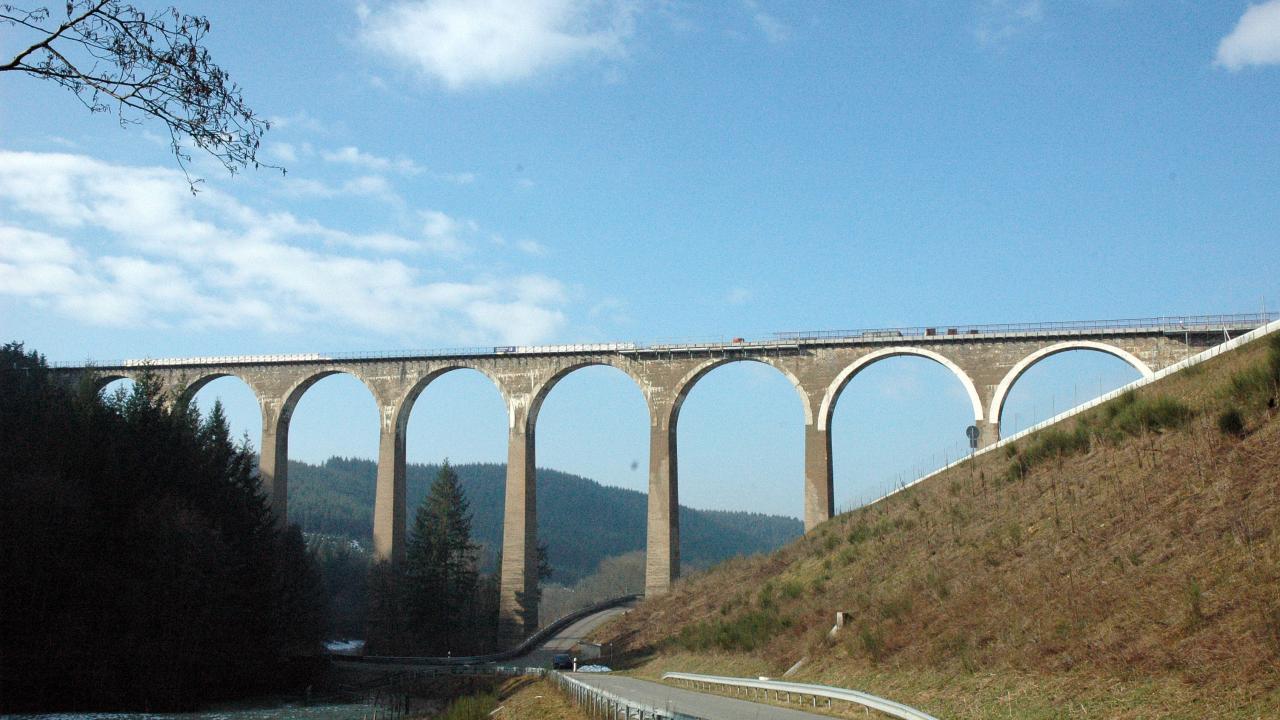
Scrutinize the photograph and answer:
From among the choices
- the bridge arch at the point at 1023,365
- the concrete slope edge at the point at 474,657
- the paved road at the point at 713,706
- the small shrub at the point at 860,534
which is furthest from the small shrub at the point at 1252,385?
the concrete slope edge at the point at 474,657

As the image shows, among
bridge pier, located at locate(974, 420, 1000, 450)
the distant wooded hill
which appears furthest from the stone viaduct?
the distant wooded hill

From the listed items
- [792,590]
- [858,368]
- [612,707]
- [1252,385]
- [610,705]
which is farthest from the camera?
[858,368]

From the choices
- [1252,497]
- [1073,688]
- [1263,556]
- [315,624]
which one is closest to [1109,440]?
[1252,497]

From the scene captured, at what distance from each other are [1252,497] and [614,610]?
40.7 m

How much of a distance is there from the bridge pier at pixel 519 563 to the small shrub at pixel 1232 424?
105ft

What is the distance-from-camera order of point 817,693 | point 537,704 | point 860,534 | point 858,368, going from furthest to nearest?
point 858,368 → point 860,534 → point 537,704 → point 817,693

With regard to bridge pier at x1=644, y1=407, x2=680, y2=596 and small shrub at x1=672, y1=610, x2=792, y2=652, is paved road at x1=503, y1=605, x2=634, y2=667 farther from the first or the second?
small shrub at x1=672, y1=610, x2=792, y2=652

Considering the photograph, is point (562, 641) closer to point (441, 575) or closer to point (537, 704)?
point (441, 575)

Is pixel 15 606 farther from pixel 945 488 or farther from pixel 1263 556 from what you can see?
pixel 1263 556

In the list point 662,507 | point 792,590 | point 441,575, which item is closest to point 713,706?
point 792,590

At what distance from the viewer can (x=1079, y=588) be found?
1304cm

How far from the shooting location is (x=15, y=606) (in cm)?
2650

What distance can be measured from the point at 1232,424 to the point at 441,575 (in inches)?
1751

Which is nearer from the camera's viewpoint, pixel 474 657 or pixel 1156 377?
pixel 1156 377
